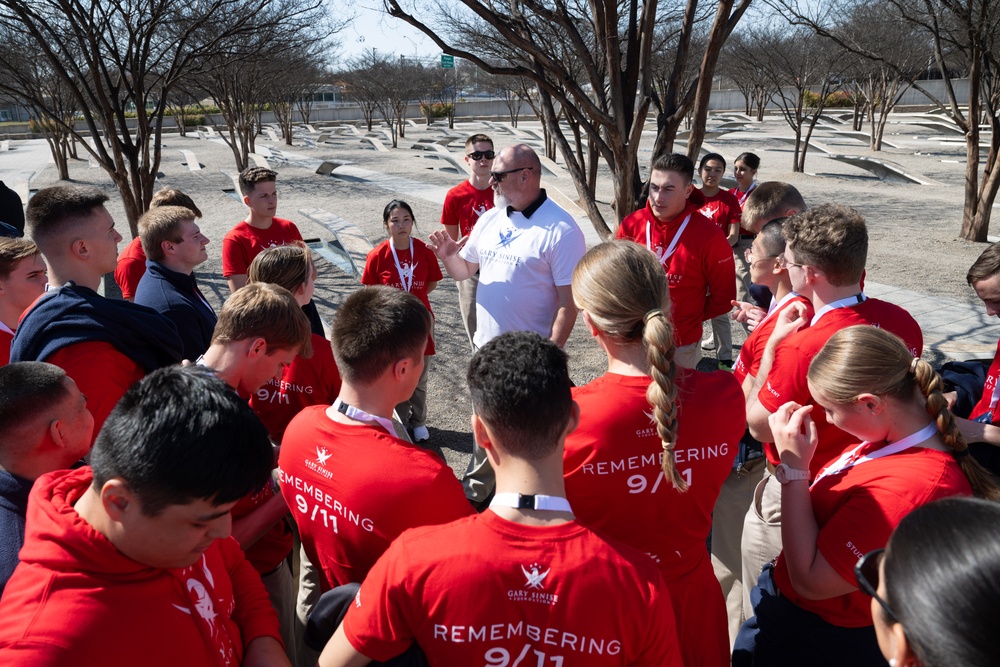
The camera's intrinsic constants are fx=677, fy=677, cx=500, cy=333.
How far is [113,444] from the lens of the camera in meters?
1.48

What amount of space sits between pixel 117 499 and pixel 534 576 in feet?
3.00

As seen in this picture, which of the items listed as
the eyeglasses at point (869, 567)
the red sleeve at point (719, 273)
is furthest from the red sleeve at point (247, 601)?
the red sleeve at point (719, 273)

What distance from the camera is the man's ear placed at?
1444 mm

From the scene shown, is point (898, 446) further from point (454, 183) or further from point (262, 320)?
point (454, 183)

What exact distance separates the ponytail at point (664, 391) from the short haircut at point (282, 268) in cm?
212

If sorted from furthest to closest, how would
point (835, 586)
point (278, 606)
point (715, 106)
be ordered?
1. point (715, 106)
2. point (278, 606)
3. point (835, 586)

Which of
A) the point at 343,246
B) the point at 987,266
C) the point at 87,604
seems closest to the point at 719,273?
the point at 987,266

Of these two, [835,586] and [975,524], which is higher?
[975,524]

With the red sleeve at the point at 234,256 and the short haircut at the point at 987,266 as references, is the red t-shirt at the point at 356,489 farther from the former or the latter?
the red sleeve at the point at 234,256

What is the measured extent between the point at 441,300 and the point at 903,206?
11979 mm

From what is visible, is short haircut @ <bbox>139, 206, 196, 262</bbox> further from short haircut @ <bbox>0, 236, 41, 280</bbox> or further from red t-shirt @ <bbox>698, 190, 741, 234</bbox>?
red t-shirt @ <bbox>698, 190, 741, 234</bbox>

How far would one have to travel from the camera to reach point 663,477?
210cm

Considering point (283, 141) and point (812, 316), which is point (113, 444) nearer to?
point (812, 316)

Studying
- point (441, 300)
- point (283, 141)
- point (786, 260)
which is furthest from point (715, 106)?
point (786, 260)
